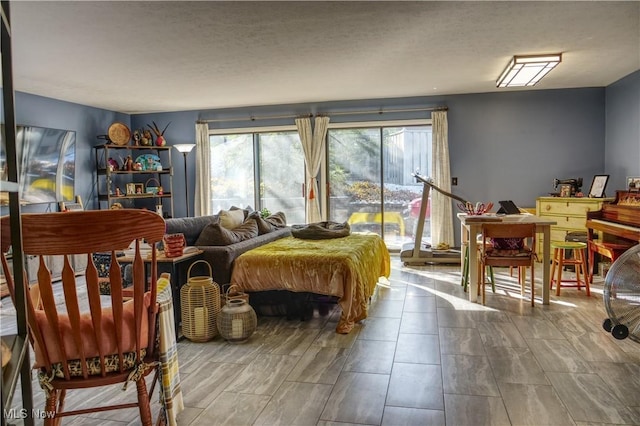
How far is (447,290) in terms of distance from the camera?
15.2 ft

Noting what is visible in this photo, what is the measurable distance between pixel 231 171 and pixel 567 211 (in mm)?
5111

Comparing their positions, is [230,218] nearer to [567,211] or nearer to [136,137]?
[136,137]

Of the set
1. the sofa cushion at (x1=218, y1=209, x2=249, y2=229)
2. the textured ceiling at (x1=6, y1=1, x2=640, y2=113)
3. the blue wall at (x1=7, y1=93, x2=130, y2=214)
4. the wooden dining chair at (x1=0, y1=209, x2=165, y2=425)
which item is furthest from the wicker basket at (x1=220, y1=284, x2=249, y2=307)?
the blue wall at (x1=7, y1=93, x2=130, y2=214)

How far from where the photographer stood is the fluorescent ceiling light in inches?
179

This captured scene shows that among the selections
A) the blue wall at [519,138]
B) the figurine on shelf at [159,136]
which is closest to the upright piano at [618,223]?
the blue wall at [519,138]

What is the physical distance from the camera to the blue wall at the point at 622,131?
5.36m

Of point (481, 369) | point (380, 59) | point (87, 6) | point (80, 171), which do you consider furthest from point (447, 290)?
point (80, 171)

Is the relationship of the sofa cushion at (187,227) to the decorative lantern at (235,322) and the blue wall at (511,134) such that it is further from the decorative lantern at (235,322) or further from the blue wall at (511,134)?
the blue wall at (511,134)

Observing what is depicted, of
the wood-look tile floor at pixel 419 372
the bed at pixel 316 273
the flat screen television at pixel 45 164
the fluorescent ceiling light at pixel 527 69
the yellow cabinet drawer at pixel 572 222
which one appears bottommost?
the wood-look tile floor at pixel 419 372

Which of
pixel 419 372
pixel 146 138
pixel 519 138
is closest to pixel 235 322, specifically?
pixel 419 372

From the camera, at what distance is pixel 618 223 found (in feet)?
14.0

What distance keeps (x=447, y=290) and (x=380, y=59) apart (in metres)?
2.49

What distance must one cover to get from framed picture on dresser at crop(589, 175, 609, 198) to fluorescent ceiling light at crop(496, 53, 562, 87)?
1502 mm

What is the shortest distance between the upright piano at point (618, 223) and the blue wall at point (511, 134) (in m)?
1.64
